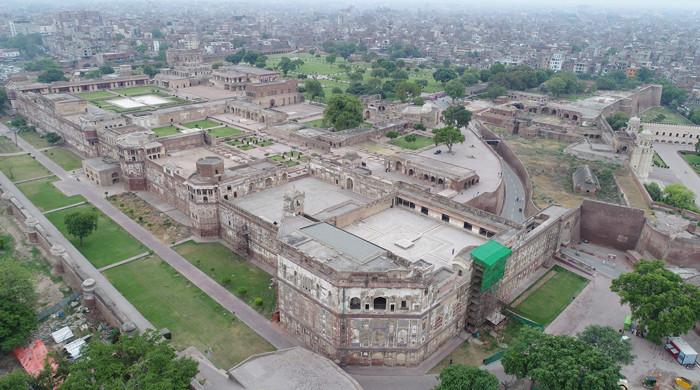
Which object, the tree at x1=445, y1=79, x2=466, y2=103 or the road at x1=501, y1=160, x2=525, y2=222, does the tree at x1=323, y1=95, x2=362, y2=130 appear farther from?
the tree at x1=445, y1=79, x2=466, y2=103

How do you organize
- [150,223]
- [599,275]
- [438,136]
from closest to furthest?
[599,275]
[150,223]
[438,136]

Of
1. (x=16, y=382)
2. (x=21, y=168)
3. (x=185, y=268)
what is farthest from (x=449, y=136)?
(x=21, y=168)

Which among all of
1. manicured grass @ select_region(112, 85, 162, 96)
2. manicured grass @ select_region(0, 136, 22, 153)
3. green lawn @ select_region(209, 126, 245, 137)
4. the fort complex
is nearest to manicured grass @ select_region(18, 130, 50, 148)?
the fort complex

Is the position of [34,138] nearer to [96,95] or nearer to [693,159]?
[96,95]

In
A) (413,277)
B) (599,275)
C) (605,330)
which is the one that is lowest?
(599,275)

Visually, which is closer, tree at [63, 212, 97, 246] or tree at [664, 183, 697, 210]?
tree at [63, 212, 97, 246]

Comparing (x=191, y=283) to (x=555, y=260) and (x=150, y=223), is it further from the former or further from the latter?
(x=555, y=260)

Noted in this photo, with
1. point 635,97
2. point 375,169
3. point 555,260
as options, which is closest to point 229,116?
point 375,169
